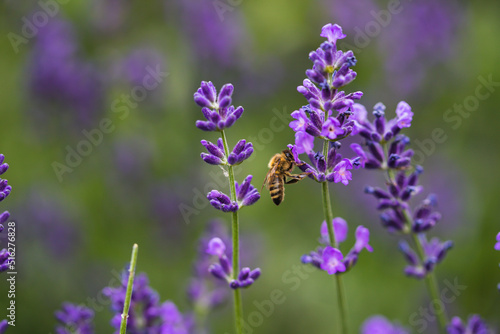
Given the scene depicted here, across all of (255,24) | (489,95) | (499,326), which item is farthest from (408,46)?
(499,326)

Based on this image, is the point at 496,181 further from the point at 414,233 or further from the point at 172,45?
the point at 172,45

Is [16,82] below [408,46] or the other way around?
below

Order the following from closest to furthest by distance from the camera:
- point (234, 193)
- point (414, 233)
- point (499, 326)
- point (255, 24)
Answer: point (234, 193), point (414, 233), point (499, 326), point (255, 24)

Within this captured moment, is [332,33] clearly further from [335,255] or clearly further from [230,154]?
[335,255]

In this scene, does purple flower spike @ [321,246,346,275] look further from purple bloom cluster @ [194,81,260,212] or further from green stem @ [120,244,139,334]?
green stem @ [120,244,139,334]

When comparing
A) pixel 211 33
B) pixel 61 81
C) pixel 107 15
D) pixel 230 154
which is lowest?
pixel 230 154

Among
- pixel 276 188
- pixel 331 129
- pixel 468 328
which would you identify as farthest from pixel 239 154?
pixel 468 328

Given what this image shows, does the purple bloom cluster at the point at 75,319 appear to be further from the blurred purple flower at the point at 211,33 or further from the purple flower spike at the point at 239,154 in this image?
the blurred purple flower at the point at 211,33
